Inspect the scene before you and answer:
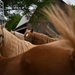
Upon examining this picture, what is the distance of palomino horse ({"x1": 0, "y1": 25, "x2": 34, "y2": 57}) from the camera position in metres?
5.73

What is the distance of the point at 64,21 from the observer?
2.76 metres

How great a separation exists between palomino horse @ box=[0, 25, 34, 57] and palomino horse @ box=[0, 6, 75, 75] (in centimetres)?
262

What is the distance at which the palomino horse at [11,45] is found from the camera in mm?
5734

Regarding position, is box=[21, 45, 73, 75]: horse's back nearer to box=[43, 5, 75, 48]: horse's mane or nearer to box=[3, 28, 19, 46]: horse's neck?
box=[43, 5, 75, 48]: horse's mane

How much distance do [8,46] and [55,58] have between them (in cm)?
333

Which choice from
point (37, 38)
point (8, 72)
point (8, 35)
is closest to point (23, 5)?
point (37, 38)

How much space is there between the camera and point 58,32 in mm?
2828

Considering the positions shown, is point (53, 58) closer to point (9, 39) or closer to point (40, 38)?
point (9, 39)

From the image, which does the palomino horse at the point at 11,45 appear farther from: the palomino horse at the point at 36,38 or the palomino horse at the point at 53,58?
the palomino horse at the point at 36,38

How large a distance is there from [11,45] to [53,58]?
10.6 ft

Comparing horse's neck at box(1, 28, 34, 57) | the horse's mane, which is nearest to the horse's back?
the horse's mane

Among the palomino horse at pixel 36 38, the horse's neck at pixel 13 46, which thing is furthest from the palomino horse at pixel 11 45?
the palomino horse at pixel 36 38

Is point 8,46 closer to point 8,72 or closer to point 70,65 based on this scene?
point 8,72

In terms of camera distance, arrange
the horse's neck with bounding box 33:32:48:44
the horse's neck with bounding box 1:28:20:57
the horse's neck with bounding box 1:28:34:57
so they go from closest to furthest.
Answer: the horse's neck with bounding box 1:28:34:57 < the horse's neck with bounding box 1:28:20:57 < the horse's neck with bounding box 33:32:48:44
